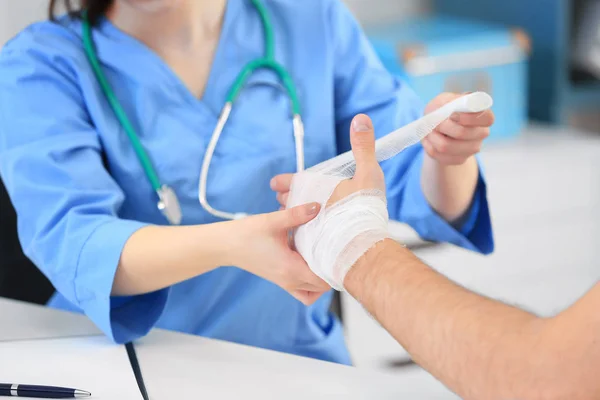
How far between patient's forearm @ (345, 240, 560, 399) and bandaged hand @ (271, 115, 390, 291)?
2 centimetres

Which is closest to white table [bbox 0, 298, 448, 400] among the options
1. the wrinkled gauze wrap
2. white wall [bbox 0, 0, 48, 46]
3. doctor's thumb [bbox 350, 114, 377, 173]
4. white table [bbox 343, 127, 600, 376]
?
the wrinkled gauze wrap

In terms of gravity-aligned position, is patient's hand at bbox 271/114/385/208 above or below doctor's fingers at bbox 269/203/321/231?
above

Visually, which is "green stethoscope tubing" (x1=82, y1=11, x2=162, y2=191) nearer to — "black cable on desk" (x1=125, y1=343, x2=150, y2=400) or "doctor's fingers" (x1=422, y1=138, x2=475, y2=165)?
"black cable on desk" (x1=125, y1=343, x2=150, y2=400)

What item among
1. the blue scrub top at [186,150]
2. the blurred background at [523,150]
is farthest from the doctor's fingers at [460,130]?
the blurred background at [523,150]

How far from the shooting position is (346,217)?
707mm

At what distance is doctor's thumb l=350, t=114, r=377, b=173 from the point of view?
0.75 metres

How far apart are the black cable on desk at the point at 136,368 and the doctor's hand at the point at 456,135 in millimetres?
411

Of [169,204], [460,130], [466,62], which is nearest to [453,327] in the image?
[460,130]

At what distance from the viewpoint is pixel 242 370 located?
2.64ft

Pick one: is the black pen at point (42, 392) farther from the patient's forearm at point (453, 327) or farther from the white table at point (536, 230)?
the white table at point (536, 230)

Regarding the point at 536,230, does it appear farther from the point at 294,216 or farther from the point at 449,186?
the point at 294,216

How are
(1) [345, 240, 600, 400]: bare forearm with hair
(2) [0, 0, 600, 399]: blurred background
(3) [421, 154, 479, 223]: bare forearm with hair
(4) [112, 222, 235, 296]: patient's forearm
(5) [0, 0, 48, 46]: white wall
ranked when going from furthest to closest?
(2) [0, 0, 600, 399]: blurred background → (5) [0, 0, 48, 46]: white wall → (3) [421, 154, 479, 223]: bare forearm with hair → (4) [112, 222, 235, 296]: patient's forearm → (1) [345, 240, 600, 400]: bare forearm with hair

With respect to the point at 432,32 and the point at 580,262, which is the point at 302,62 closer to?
the point at 432,32

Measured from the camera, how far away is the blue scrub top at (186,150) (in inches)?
35.7
